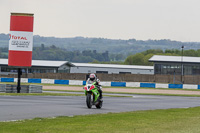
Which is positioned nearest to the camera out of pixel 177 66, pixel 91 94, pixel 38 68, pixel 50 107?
pixel 50 107

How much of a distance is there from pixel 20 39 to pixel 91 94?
570 inches

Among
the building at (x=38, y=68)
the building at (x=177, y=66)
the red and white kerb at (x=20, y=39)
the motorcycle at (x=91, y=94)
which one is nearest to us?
the motorcycle at (x=91, y=94)

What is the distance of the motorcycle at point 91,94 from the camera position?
828 inches

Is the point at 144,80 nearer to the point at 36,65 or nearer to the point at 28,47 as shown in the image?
the point at 36,65

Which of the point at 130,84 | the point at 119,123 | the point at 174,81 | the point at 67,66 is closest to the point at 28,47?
the point at 119,123

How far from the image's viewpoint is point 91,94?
2147 cm

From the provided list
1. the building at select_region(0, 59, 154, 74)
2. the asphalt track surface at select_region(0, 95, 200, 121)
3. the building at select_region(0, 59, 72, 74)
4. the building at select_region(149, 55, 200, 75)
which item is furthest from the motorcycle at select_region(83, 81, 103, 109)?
the building at select_region(0, 59, 154, 74)

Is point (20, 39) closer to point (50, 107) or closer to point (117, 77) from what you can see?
point (50, 107)

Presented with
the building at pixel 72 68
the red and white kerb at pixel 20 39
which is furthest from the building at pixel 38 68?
the red and white kerb at pixel 20 39

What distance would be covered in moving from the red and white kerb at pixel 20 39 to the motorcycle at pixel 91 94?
1382 centimetres

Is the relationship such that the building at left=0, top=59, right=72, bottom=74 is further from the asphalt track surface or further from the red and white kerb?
the asphalt track surface

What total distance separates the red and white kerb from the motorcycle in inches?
544

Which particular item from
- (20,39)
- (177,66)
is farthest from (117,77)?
(20,39)

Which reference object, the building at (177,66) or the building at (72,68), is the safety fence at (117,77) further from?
the building at (72,68)
